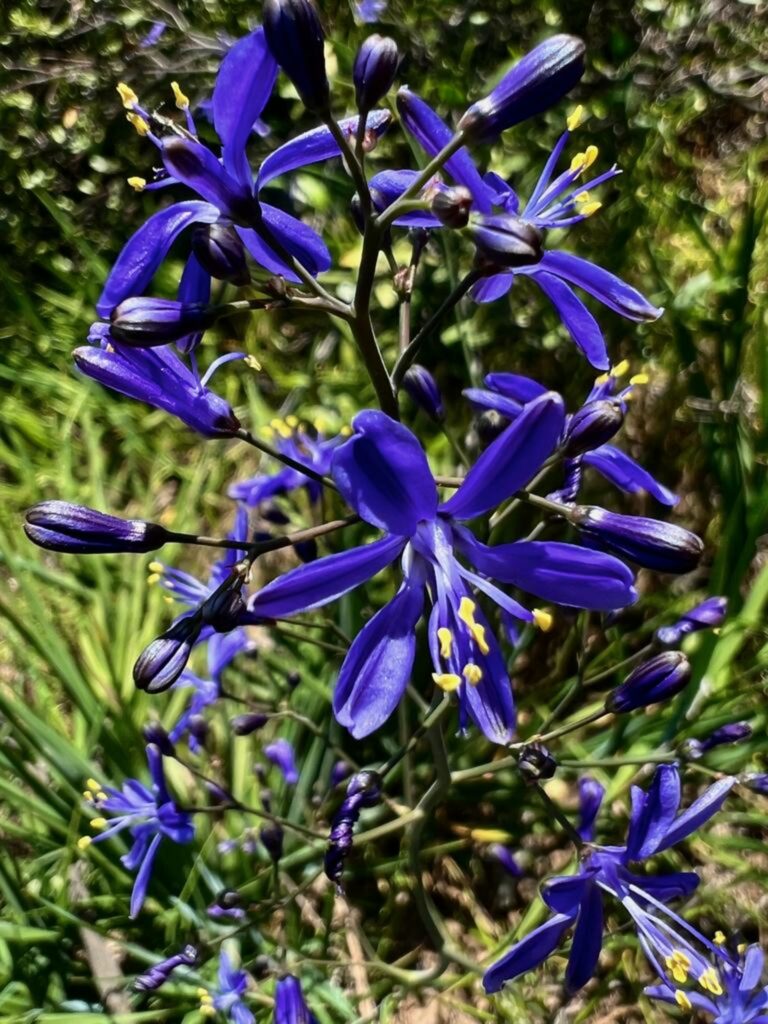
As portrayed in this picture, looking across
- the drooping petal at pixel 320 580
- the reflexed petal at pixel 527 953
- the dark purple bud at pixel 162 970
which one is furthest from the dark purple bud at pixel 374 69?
the dark purple bud at pixel 162 970

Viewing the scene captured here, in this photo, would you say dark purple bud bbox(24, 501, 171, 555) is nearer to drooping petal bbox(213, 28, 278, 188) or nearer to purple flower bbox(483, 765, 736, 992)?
drooping petal bbox(213, 28, 278, 188)

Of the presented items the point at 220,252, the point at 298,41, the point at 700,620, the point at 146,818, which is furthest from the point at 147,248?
the point at 146,818

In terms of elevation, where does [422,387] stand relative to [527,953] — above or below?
above

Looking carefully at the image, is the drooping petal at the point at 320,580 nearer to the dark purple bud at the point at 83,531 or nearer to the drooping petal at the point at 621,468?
the dark purple bud at the point at 83,531

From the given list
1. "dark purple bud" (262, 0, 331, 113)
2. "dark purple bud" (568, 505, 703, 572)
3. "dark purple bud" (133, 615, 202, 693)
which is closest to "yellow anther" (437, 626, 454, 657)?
"dark purple bud" (568, 505, 703, 572)

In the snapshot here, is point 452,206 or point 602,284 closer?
point 452,206

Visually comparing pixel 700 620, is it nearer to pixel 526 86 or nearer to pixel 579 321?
pixel 579 321
